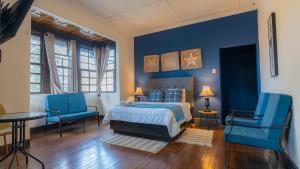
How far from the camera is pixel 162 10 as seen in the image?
438 cm

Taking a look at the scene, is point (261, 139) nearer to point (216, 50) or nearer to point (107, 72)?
point (216, 50)

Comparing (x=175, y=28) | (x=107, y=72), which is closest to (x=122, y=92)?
(x=107, y=72)

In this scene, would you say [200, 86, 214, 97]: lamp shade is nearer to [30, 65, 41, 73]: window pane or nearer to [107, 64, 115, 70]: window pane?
[107, 64, 115, 70]: window pane

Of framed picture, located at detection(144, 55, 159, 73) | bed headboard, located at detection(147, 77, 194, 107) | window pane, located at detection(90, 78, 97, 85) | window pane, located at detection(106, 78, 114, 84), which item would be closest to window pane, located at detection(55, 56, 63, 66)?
window pane, located at detection(90, 78, 97, 85)

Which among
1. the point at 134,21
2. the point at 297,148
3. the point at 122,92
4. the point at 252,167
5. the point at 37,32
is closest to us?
the point at 297,148

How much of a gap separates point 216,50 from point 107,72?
12.2 feet

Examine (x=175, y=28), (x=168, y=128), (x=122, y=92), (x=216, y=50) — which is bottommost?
A: (x=168, y=128)

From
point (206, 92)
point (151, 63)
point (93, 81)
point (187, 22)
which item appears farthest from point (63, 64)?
point (206, 92)

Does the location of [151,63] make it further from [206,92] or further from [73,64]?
[73,64]

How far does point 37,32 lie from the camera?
4359 millimetres

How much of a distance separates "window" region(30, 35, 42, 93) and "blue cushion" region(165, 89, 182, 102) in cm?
349

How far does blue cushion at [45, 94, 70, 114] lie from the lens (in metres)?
4.04

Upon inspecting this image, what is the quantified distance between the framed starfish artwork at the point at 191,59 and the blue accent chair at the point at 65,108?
10.3ft

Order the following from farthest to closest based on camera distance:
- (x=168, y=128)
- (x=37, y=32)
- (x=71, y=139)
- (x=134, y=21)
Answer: (x=134, y=21), (x=37, y=32), (x=71, y=139), (x=168, y=128)
